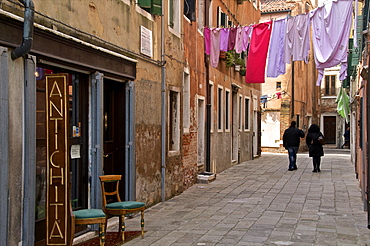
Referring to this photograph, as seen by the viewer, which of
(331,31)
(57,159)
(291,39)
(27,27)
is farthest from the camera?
(291,39)

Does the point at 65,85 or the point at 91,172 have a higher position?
the point at 65,85

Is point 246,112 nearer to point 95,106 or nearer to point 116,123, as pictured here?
point 116,123

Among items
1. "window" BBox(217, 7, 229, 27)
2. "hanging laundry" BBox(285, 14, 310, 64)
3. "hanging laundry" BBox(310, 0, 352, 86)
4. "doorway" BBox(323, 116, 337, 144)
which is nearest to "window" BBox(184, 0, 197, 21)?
"hanging laundry" BBox(285, 14, 310, 64)

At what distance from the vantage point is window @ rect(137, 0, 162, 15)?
31.4ft

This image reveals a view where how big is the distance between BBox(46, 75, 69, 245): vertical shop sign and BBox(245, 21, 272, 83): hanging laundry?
822 centimetres

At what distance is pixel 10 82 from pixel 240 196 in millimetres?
7309

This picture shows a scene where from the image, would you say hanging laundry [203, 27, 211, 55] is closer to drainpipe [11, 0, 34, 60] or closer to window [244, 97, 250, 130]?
window [244, 97, 250, 130]

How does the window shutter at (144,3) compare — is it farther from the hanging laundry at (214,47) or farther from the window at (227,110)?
the window at (227,110)

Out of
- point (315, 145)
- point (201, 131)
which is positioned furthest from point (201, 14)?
point (315, 145)

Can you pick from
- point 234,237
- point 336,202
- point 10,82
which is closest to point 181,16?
point 336,202

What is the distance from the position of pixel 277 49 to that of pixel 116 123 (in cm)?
511

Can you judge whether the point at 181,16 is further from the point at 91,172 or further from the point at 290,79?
the point at 290,79

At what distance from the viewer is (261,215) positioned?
9.38 metres

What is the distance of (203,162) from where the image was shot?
15.9 metres
